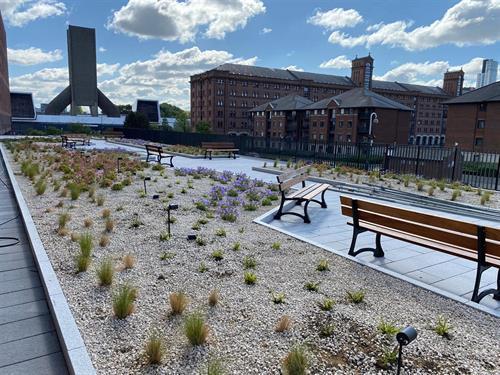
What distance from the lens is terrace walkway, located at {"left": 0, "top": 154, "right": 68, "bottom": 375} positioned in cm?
296

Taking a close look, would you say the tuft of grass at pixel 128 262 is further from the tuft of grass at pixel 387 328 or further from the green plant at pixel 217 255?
the tuft of grass at pixel 387 328

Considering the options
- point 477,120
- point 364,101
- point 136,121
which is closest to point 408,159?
point 136,121

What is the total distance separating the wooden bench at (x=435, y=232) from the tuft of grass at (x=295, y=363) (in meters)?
2.47

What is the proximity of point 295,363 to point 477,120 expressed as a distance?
6372 centimetres

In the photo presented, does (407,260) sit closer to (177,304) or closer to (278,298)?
(278,298)

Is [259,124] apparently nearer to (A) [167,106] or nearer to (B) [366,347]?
(A) [167,106]

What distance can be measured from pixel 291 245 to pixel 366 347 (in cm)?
290

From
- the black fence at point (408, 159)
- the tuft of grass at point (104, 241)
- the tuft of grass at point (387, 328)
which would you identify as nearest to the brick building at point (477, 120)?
the black fence at point (408, 159)

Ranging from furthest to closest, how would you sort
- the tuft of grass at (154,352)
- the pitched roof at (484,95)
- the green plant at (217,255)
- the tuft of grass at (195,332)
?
the pitched roof at (484,95) < the green plant at (217,255) < the tuft of grass at (195,332) < the tuft of grass at (154,352)

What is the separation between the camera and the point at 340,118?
241 ft

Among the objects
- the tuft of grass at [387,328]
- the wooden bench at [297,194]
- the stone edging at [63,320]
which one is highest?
the wooden bench at [297,194]

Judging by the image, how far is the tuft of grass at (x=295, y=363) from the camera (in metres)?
2.71

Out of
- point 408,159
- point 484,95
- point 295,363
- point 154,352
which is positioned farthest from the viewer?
point 484,95

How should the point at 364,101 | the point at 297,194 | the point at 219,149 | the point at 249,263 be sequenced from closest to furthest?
the point at 249,263, the point at 297,194, the point at 219,149, the point at 364,101
